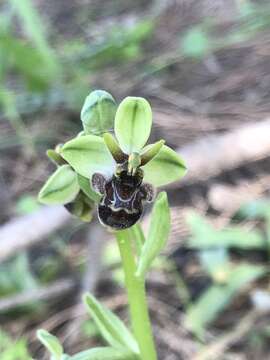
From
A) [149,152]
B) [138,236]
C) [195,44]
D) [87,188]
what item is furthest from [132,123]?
[195,44]

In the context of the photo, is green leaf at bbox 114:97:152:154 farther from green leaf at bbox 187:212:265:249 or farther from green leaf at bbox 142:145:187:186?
green leaf at bbox 187:212:265:249

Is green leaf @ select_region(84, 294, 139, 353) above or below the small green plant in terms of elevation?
below

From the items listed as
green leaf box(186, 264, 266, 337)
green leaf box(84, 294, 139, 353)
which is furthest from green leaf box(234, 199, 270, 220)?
green leaf box(84, 294, 139, 353)

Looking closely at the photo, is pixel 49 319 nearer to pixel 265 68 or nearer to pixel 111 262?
pixel 111 262

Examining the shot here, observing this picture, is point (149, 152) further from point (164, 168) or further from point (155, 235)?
point (155, 235)

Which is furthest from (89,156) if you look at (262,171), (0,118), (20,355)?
(0,118)

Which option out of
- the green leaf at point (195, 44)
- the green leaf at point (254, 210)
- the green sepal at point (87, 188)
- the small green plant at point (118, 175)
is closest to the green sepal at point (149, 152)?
the small green plant at point (118, 175)
